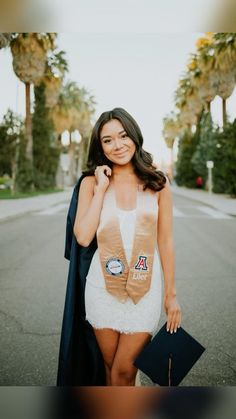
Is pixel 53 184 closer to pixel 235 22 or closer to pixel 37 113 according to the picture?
pixel 37 113

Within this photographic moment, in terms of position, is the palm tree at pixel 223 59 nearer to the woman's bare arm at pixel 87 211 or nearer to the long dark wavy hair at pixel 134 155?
the long dark wavy hair at pixel 134 155

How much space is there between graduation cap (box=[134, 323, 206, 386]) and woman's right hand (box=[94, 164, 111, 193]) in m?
0.79

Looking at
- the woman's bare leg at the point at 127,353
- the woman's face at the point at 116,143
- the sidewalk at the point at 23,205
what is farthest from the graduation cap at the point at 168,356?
the sidewalk at the point at 23,205

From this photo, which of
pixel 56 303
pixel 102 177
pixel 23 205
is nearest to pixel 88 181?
pixel 102 177

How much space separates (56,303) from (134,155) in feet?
8.83

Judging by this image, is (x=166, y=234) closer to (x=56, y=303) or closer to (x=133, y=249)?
(x=133, y=249)

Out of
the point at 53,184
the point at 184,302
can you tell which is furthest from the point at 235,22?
the point at 53,184

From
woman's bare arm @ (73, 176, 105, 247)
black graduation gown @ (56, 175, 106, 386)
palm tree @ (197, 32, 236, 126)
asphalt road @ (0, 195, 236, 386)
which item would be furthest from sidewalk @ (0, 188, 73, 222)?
woman's bare arm @ (73, 176, 105, 247)

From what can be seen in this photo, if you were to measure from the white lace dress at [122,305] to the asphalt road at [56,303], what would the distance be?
1.10 metres

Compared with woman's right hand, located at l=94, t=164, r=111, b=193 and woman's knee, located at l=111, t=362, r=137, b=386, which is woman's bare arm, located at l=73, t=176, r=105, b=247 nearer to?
woman's right hand, located at l=94, t=164, r=111, b=193

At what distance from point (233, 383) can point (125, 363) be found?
46.7 inches

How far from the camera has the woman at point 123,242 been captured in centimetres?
182

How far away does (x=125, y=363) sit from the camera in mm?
1880

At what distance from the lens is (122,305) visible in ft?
6.07
